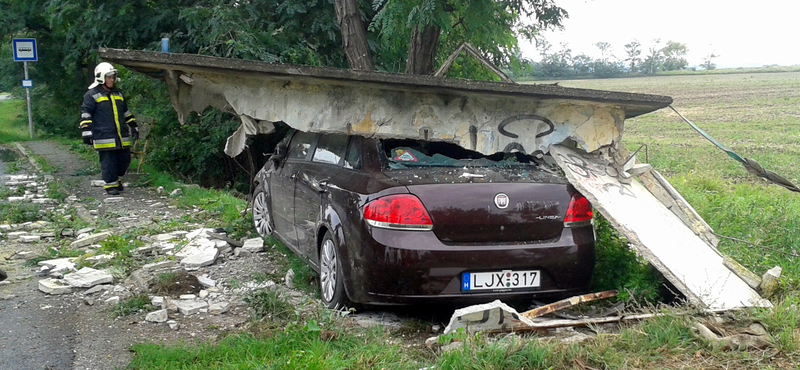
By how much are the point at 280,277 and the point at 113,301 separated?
136cm

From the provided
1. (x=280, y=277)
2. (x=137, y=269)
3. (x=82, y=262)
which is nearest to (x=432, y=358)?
(x=280, y=277)

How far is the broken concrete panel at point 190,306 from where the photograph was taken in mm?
5336

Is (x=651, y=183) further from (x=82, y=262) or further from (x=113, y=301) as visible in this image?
(x=82, y=262)

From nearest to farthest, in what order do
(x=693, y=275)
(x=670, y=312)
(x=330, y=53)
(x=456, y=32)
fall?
(x=670, y=312), (x=693, y=275), (x=456, y=32), (x=330, y=53)

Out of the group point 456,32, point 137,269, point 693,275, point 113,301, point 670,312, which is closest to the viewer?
point 670,312

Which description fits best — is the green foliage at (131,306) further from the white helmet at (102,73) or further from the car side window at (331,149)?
the white helmet at (102,73)

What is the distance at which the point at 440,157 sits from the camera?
220 inches

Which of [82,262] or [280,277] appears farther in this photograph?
[82,262]

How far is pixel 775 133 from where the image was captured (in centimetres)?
1938

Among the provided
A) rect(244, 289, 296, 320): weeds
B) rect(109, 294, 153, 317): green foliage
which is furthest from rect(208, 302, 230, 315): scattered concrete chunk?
rect(109, 294, 153, 317): green foliage

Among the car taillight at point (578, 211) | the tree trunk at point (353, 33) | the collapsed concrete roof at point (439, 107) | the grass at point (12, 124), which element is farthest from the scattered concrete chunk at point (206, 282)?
the grass at point (12, 124)

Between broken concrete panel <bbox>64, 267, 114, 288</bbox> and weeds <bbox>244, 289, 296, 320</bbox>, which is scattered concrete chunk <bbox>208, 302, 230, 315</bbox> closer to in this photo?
weeds <bbox>244, 289, 296, 320</bbox>

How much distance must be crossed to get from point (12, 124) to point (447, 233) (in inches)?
1202

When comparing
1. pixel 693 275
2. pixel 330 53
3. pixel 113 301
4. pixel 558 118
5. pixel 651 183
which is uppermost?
pixel 330 53
